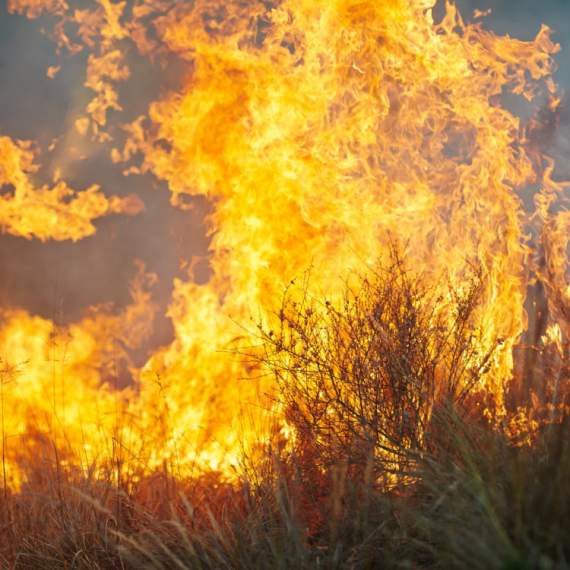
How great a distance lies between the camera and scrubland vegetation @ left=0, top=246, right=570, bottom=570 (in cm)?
209

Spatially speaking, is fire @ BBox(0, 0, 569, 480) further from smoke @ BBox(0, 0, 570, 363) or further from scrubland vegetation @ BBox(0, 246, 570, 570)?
scrubland vegetation @ BBox(0, 246, 570, 570)

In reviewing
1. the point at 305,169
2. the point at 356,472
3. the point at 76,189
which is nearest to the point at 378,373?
the point at 356,472

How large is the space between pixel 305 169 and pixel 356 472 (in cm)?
365

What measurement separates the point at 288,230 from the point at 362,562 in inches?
154

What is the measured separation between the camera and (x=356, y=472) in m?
2.88

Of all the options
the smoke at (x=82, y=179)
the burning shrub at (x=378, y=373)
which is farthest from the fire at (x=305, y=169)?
the burning shrub at (x=378, y=373)

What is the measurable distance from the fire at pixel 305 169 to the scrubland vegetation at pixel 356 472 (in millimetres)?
1590

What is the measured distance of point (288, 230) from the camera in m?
5.48

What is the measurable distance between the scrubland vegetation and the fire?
5.22 ft

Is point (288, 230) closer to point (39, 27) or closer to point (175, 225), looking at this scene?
point (175, 225)

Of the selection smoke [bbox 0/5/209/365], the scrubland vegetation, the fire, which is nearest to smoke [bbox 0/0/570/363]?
smoke [bbox 0/5/209/365]

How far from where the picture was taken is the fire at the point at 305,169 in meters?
5.33

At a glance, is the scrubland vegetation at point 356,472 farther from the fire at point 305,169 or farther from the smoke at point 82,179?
the smoke at point 82,179

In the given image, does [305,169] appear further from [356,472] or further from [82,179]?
[356,472]
